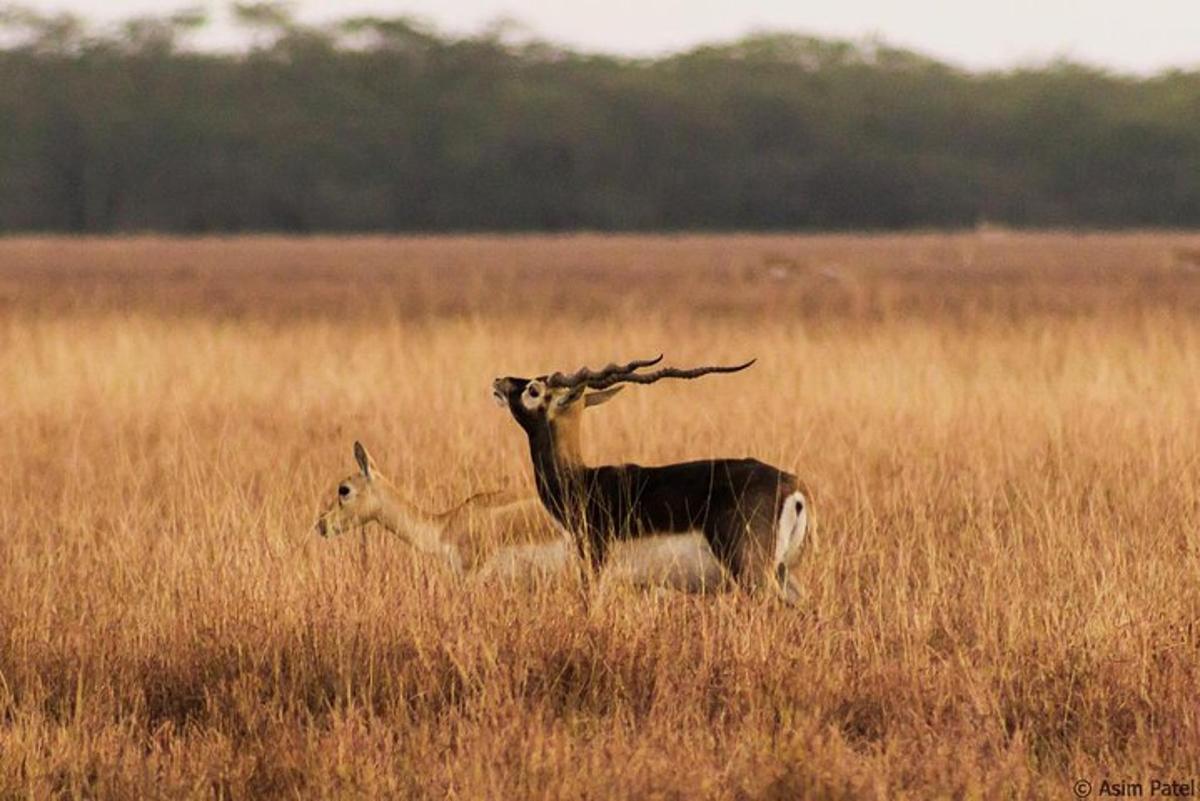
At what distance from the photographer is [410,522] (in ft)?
26.8

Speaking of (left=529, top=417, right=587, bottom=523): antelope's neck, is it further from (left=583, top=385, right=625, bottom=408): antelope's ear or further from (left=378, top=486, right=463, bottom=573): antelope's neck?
(left=378, top=486, right=463, bottom=573): antelope's neck

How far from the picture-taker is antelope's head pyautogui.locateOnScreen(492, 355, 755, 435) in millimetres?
7152

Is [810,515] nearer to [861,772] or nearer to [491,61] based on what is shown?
[861,772]

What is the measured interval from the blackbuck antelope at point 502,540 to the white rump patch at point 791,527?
0.21 meters

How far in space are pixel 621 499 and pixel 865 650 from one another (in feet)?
3.23

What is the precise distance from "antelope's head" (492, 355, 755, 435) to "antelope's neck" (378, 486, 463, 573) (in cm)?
100

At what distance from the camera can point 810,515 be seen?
→ 23.0ft

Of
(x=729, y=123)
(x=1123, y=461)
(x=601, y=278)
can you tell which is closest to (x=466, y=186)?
(x=729, y=123)

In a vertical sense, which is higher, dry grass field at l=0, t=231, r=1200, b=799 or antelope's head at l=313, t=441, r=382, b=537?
antelope's head at l=313, t=441, r=382, b=537

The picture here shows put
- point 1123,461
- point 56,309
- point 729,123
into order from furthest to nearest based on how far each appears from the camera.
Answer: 1. point 729,123
2. point 56,309
3. point 1123,461

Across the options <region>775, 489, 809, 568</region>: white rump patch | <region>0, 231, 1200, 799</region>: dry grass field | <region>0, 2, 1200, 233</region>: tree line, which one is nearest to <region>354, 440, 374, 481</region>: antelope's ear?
<region>0, 231, 1200, 799</region>: dry grass field

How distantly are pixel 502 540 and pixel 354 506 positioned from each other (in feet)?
2.35

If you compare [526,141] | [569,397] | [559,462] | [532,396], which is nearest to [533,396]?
[532,396]

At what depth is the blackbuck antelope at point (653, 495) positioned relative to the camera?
6.86 m
